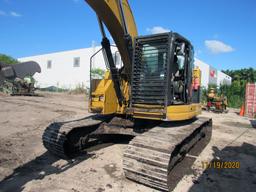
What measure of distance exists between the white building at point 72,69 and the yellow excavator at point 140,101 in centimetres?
2795

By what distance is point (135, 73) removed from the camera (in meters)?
5.41

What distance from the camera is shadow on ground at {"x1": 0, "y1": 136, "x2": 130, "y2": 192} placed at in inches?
166

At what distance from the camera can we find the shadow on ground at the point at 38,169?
4224 millimetres

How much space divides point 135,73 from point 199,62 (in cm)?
Answer: 3108

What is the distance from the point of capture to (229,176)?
204 inches

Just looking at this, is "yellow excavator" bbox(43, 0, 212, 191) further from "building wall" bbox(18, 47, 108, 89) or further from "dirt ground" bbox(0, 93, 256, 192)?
"building wall" bbox(18, 47, 108, 89)

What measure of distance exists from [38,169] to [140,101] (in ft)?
7.95

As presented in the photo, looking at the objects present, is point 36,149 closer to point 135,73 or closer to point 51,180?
point 51,180

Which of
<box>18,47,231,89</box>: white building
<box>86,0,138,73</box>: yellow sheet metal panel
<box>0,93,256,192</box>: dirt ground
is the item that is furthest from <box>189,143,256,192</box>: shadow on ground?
<box>18,47,231,89</box>: white building

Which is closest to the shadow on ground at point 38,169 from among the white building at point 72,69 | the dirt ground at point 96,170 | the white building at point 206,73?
the dirt ground at point 96,170

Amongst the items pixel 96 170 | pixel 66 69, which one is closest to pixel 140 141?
pixel 96 170

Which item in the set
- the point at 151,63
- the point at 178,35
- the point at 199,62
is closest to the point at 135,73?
the point at 151,63

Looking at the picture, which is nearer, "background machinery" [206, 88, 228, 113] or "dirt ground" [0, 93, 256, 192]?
"dirt ground" [0, 93, 256, 192]

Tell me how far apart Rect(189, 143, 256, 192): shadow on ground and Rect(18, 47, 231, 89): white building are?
1104 inches
